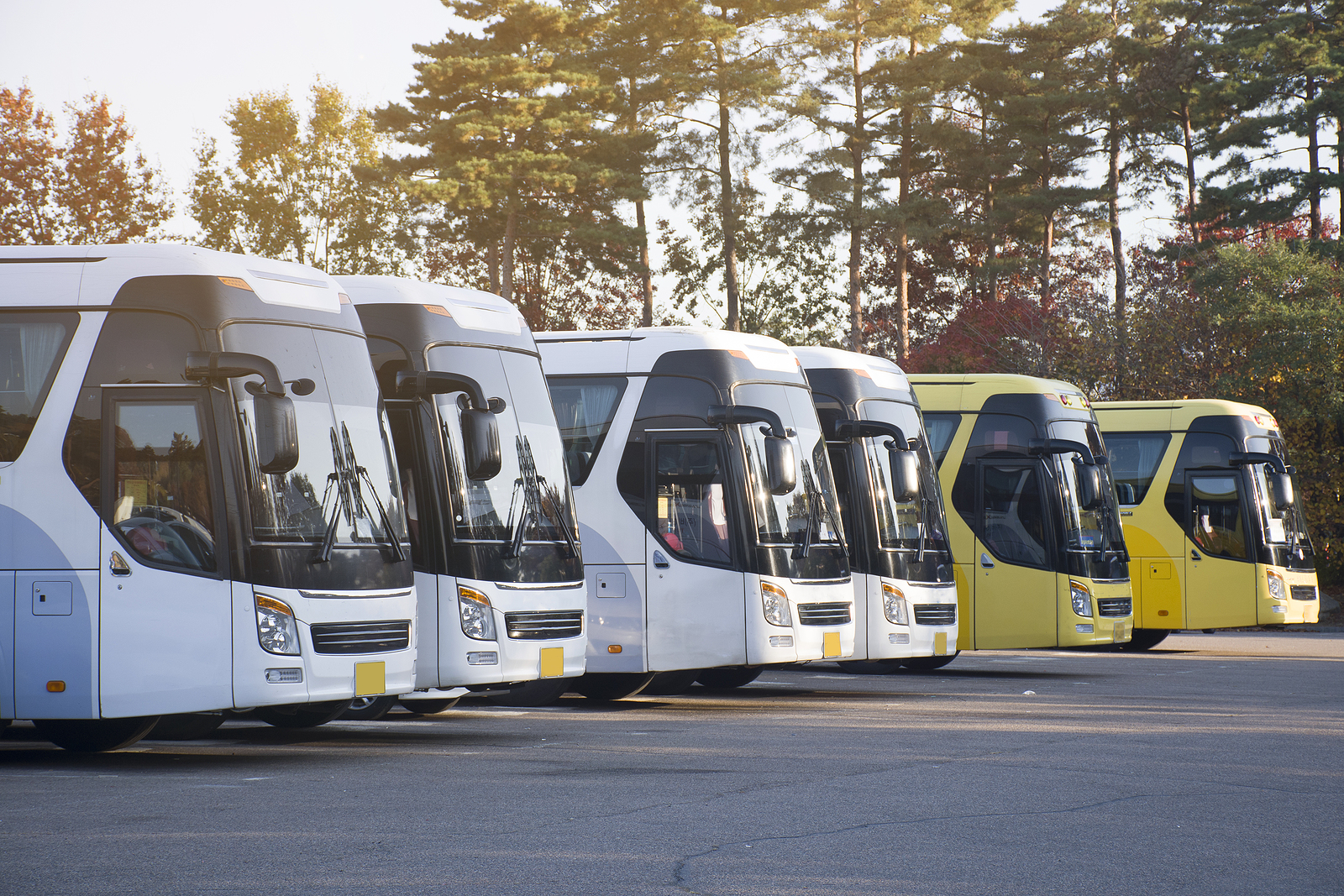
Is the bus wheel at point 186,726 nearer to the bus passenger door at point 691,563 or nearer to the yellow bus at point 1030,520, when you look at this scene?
the bus passenger door at point 691,563

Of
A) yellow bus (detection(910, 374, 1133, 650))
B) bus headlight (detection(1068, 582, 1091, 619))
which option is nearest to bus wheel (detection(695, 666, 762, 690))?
yellow bus (detection(910, 374, 1133, 650))

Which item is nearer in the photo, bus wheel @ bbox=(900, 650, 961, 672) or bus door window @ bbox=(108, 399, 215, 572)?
bus door window @ bbox=(108, 399, 215, 572)

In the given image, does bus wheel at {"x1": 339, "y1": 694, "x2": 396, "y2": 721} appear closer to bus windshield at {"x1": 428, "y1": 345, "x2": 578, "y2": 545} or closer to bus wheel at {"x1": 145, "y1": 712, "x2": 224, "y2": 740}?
bus wheel at {"x1": 145, "y1": 712, "x2": 224, "y2": 740}

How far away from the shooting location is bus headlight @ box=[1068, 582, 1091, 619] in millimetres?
17406

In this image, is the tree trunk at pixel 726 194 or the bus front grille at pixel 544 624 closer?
the bus front grille at pixel 544 624

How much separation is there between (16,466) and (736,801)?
15.6 feet

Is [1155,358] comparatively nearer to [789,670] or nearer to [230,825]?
[789,670]

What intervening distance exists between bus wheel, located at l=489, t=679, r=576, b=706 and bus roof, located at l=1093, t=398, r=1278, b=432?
11.4 m

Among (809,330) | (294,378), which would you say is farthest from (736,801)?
(809,330)

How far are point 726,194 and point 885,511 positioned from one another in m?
25.6

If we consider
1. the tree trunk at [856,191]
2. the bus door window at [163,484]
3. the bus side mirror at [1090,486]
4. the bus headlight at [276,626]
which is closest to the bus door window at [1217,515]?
the bus side mirror at [1090,486]

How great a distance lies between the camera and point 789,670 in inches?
748

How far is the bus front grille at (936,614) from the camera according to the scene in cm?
1550

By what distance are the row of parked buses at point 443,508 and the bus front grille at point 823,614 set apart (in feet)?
0.07
